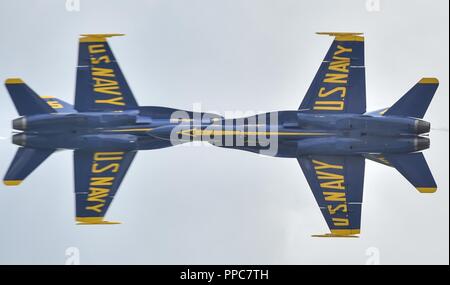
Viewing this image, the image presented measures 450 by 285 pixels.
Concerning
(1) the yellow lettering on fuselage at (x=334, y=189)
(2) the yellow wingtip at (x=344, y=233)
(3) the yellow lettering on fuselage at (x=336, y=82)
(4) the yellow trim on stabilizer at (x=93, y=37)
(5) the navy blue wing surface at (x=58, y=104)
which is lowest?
(2) the yellow wingtip at (x=344, y=233)

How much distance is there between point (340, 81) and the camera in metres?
25.9

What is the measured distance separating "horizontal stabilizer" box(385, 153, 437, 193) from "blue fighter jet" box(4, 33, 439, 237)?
0.03 m

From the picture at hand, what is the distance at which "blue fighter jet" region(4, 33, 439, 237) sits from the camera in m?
25.3

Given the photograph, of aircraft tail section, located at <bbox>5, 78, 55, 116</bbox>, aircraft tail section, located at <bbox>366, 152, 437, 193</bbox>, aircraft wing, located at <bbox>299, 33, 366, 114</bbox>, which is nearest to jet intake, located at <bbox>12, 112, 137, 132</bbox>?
aircraft tail section, located at <bbox>5, 78, 55, 116</bbox>

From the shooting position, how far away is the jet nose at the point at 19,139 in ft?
83.7

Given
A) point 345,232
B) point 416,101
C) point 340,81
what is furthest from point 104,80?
point 416,101

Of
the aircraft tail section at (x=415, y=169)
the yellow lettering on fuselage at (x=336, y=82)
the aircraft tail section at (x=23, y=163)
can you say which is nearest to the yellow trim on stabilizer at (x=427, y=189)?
the aircraft tail section at (x=415, y=169)

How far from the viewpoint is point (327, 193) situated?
2602 centimetres

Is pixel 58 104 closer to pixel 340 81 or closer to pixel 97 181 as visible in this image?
pixel 97 181

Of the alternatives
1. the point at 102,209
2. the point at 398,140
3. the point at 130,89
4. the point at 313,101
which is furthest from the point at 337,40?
the point at 102,209

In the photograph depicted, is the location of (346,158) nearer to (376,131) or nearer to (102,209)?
(376,131)

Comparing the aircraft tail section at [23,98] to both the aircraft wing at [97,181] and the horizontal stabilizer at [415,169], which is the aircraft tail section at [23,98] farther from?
the horizontal stabilizer at [415,169]

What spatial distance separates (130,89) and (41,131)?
11.1 feet

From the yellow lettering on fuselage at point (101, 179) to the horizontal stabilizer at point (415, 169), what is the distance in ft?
31.2
